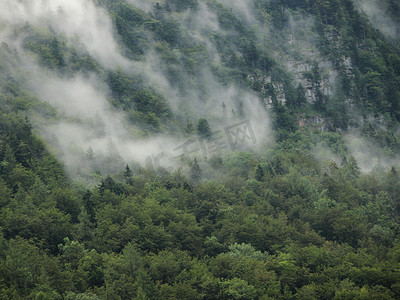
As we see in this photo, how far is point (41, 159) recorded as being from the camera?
3797 inches

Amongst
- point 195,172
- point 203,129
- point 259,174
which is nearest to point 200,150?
point 203,129

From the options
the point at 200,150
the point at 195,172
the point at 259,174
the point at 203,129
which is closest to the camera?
the point at 259,174

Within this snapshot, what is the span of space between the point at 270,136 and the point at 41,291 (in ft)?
326

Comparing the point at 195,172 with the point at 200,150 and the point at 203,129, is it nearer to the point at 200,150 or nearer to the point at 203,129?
the point at 200,150

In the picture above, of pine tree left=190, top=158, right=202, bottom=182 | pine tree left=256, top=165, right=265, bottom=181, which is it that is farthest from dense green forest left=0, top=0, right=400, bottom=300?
pine tree left=256, top=165, right=265, bottom=181

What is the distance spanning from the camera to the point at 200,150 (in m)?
127

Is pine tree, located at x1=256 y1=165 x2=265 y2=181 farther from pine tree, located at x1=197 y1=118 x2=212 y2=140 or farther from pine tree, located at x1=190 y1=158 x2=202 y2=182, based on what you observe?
pine tree, located at x1=197 y1=118 x2=212 y2=140

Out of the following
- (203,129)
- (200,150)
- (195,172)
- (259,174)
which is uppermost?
(203,129)

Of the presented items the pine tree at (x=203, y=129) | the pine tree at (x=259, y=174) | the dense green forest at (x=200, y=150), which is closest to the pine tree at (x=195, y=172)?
the dense green forest at (x=200, y=150)

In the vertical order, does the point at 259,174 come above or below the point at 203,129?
below

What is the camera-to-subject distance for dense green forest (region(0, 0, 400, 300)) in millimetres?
60906

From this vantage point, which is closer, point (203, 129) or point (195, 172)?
point (195, 172)

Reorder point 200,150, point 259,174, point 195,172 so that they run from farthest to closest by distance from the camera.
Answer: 1. point 200,150
2. point 195,172
3. point 259,174

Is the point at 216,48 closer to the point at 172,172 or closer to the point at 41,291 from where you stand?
the point at 172,172
